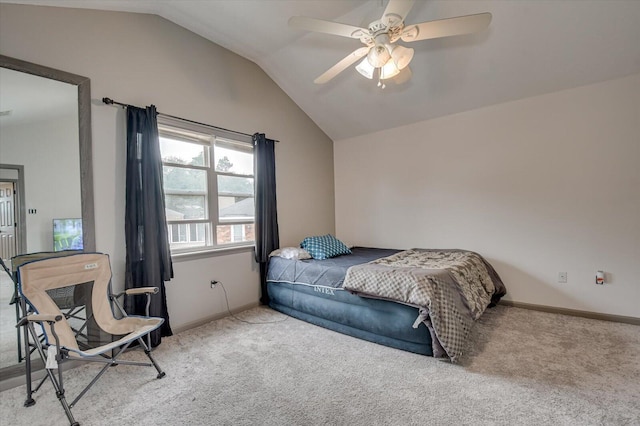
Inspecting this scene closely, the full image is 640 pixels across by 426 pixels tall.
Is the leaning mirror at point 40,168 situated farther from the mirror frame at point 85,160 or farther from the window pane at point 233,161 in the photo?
the window pane at point 233,161

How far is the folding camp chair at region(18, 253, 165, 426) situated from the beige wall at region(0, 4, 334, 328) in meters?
0.28

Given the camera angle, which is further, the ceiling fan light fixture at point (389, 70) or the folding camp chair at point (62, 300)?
the ceiling fan light fixture at point (389, 70)

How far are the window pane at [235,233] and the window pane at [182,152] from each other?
803mm

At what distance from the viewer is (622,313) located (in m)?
2.83

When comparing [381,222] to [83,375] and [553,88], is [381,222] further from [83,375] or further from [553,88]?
[83,375]

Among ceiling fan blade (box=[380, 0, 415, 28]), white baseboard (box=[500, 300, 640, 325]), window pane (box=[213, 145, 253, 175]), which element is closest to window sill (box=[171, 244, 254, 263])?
window pane (box=[213, 145, 253, 175])

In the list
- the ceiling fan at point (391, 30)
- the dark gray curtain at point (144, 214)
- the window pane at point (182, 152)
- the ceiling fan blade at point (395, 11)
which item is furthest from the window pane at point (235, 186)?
the ceiling fan blade at point (395, 11)

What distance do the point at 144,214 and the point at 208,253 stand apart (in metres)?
0.82

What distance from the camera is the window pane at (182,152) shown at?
295 cm

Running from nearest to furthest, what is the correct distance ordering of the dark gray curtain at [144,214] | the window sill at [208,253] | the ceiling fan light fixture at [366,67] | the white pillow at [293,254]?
the ceiling fan light fixture at [366,67]
the dark gray curtain at [144,214]
the window sill at [208,253]
the white pillow at [293,254]

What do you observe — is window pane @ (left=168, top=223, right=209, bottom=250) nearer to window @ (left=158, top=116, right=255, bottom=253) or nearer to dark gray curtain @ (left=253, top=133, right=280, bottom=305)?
window @ (left=158, top=116, right=255, bottom=253)

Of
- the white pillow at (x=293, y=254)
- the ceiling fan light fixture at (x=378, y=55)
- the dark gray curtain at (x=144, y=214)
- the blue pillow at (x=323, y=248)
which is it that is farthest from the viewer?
the blue pillow at (x=323, y=248)

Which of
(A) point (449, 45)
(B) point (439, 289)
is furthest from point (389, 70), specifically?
(B) point (439, 289)

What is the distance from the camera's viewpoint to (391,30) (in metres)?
1.99
